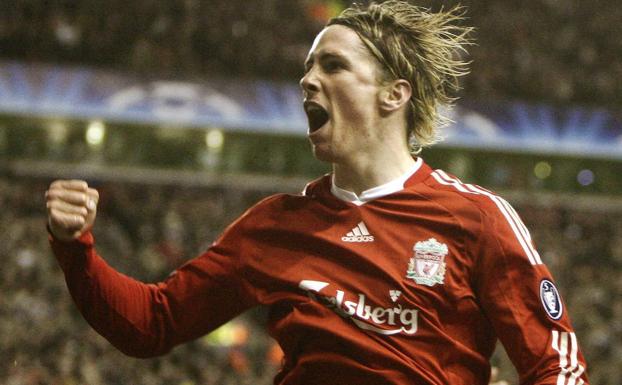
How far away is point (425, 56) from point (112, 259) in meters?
10.2

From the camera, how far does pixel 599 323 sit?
1353cm

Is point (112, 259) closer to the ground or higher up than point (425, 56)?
closer to the ground

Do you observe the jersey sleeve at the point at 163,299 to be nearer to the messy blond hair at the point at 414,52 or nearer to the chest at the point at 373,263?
the chest at the point at 373,263

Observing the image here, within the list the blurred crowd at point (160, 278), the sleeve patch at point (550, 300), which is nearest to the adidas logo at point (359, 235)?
the sleeve patch at point (550, 300)

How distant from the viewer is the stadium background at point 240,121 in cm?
1514

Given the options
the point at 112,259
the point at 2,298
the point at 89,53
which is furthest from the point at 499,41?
the point at 2,298

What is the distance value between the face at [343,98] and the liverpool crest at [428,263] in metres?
0.40

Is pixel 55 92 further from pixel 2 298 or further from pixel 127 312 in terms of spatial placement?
pixel 127 312

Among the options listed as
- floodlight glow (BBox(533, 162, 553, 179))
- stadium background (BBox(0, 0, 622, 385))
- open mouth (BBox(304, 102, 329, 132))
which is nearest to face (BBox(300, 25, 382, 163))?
open mouth (BBox(304, 102, 329, 132))

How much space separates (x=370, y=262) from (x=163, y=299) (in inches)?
26.4

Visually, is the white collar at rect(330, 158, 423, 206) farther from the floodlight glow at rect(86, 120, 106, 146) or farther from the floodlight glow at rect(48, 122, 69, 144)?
the floodlight glow at rect(48, 122, 69, 144)

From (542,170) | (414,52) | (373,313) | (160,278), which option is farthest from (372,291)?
(542,170)

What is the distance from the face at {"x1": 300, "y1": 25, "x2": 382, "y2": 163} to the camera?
3.07 m

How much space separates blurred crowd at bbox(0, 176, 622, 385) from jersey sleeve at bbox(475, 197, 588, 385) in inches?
289
